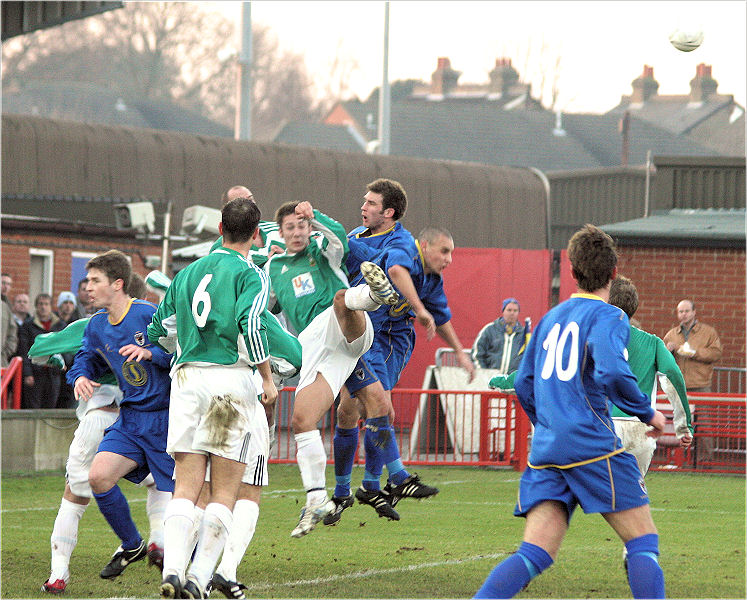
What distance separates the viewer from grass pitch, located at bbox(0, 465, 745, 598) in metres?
8.09

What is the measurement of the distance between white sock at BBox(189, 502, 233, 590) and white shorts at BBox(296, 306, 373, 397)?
1954mm

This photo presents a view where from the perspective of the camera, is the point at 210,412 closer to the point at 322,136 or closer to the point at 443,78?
the point at 322,136

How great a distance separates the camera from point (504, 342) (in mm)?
17984

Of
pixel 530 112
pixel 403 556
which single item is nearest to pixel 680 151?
pixel 530 112

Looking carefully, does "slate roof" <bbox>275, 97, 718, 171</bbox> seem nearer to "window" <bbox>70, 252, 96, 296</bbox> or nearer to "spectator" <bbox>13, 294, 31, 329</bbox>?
"window" <bbox>70, 252, 96, 296</bbox>

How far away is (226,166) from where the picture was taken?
25.0 m

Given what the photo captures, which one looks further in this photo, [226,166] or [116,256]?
[226,166]

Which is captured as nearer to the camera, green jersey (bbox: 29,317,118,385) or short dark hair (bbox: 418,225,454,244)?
green jersey (bbox: 29,317,118,385)

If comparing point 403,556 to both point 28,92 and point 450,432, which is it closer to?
point 450,432

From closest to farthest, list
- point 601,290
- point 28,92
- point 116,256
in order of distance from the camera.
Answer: point 601,290
point 116,256
point 28,92

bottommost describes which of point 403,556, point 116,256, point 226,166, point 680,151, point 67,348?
point 403,556

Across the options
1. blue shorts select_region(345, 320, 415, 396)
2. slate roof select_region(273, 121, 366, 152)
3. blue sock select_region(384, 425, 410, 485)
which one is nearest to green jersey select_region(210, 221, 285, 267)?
blue shorts select_region(345, 320, 415, 396)

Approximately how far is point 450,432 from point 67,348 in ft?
31.1

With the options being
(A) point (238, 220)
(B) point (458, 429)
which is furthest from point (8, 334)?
(A) point (238, 220)
